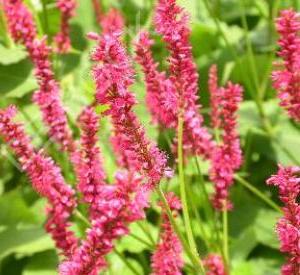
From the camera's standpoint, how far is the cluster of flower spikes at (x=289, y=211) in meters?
0.88

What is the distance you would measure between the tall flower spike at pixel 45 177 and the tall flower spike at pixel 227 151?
32cm

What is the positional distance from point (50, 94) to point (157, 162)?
411 millimetres

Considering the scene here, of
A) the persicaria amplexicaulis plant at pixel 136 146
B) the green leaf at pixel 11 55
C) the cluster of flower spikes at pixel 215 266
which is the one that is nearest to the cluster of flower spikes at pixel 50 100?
the persicaria amplexicaulis plant at pixel 136 146

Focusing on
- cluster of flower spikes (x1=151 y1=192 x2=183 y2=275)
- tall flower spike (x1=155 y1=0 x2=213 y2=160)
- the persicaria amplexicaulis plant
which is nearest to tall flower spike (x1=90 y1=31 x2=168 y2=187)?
the persicaria amplexicaulis plant

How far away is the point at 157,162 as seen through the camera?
35.3 inches

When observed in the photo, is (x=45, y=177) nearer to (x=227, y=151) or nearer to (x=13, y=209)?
(x=227, y=151)

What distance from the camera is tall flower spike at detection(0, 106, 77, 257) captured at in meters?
1.01

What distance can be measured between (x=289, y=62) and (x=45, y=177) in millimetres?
461

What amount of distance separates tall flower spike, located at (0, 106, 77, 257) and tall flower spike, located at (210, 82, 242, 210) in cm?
32

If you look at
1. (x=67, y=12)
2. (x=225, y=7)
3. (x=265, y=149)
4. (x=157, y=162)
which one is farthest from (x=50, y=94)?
(x=225, y=7)

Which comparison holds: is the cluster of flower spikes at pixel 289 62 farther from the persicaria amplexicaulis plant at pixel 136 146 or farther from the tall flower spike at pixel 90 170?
the tall flower spike at pixel 90 170

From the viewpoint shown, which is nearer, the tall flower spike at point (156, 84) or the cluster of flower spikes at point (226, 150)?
the tall flower spike at point (156, 84)

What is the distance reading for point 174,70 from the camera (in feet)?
3.43

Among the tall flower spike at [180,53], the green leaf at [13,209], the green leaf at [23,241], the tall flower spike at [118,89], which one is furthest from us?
the green leaf at [13,209]
